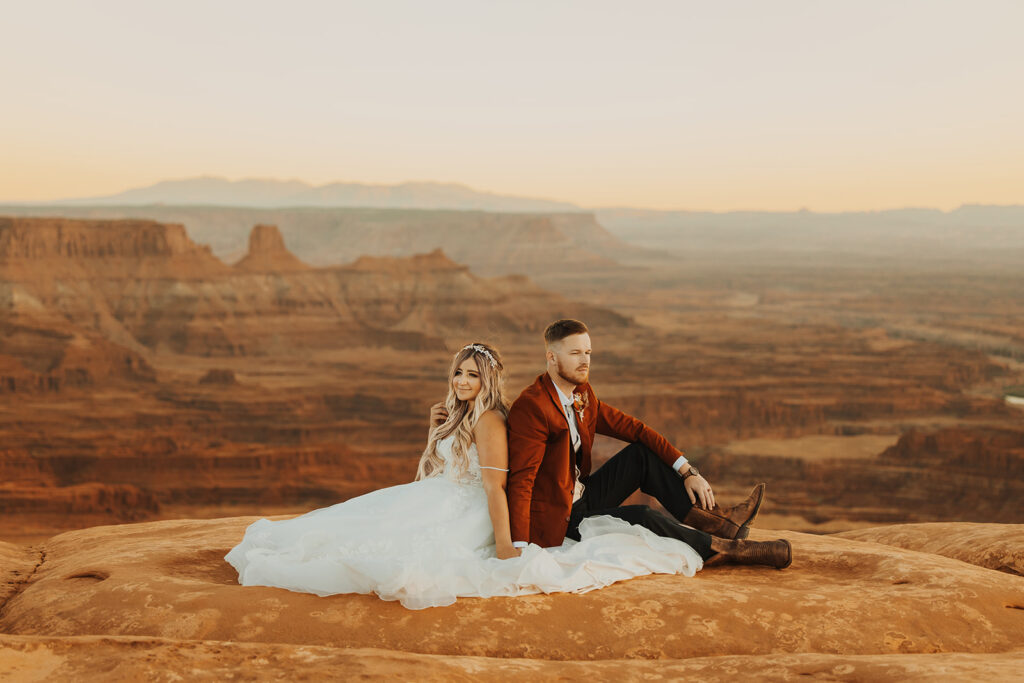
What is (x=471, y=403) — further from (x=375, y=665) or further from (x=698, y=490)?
(x=375, y=665)

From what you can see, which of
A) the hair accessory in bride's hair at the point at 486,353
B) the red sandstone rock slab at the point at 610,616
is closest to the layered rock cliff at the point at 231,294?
the red sandstone rock slab at the point at 610,616

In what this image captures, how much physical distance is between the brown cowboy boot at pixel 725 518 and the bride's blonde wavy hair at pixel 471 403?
1346 mm

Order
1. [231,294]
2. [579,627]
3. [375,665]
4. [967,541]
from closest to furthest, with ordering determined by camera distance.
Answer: [375,665], [579,627], [967,541], [231,294]

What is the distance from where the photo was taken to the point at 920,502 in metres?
31.4

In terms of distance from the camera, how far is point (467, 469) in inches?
219

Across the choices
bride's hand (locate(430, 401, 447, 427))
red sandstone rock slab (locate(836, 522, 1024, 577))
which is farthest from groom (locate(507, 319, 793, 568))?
red sandstone rock slab (locate(836, 522, 1024, 577))

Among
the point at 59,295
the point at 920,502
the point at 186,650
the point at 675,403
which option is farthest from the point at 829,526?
the point at 59,295

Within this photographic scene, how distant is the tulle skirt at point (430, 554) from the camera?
516 centimetres

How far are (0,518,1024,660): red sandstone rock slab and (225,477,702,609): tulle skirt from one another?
0.09 meters

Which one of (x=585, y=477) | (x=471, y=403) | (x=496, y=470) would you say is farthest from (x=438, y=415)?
(x=585, y=477)

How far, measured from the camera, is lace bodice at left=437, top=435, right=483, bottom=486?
554 cm

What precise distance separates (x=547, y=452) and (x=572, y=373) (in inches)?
19.6

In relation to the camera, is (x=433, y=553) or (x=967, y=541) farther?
(x=967, y=541)

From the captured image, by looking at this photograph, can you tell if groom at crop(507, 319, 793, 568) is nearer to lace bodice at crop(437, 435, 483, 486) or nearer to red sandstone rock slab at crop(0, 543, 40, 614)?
lace bodice at crop(437, 435, 483, 486)
